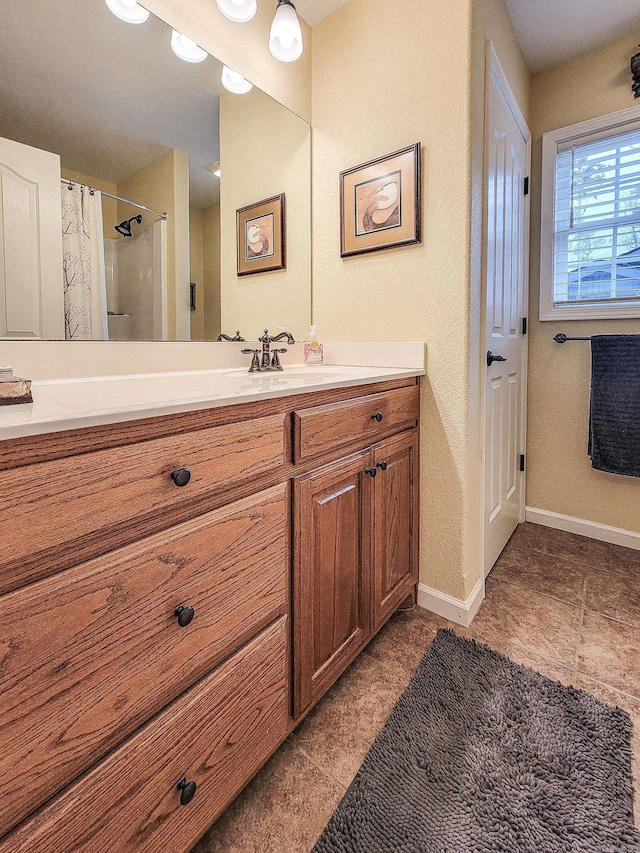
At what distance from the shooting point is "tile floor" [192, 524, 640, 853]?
90 cm

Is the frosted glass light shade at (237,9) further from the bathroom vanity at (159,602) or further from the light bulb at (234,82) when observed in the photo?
the bathroom vanity at (159,602)

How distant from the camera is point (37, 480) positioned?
52 centimetres

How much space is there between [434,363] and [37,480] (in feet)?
4.26

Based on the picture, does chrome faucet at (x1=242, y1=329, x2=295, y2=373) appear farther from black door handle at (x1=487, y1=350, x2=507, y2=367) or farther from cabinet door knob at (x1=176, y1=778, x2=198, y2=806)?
cabinet door knob at (x1=176, y1=778, x2=198, y2=806)

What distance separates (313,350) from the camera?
180 cm

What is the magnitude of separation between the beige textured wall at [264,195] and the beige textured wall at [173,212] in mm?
167

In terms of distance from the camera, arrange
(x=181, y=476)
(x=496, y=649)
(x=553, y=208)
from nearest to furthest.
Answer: (x=181, y=476), (x=496, y=649), (x=553, y=208)

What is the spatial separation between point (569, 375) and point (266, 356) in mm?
1649

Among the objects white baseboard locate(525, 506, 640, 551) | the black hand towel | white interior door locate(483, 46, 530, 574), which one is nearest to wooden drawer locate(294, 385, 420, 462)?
white interior door locate(483, 46, 530, 574)

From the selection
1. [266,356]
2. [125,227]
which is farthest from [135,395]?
[266,356]

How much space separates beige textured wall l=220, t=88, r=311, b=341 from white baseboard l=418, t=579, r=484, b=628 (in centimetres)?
117

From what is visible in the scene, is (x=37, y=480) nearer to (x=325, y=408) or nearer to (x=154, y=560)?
(x=154, y=560)

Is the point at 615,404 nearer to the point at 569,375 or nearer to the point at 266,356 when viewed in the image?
the point at 569,375

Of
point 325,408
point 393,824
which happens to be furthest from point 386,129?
point 393,824
